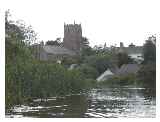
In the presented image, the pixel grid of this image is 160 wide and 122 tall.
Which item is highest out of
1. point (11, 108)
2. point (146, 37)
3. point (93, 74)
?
point (146, 37)

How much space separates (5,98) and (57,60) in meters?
0.61

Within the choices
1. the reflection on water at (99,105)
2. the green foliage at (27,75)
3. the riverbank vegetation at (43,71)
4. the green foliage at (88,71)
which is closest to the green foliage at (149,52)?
the riverbank vegetation at (43,71)

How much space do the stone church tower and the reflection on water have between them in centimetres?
46

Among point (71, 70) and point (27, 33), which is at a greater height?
point (27, 33)

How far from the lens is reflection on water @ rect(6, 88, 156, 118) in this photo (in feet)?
14.9

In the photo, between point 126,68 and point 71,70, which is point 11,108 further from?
point 126,68

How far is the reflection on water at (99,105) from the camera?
4.53 m

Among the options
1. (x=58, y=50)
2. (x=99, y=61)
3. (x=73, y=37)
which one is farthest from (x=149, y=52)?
(x=58, y=50)

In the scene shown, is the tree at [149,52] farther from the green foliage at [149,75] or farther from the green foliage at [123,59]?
the green foliage at [123,59]

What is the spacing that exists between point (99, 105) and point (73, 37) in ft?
2.25

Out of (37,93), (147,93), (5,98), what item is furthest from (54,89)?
(147,93)

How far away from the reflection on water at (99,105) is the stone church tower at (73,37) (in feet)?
1.50

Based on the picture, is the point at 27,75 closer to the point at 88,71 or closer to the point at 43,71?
the point at 43,71

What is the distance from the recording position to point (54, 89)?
15.6ft
